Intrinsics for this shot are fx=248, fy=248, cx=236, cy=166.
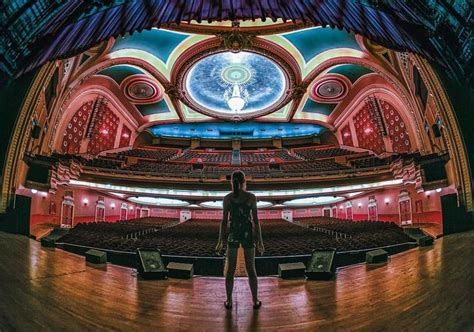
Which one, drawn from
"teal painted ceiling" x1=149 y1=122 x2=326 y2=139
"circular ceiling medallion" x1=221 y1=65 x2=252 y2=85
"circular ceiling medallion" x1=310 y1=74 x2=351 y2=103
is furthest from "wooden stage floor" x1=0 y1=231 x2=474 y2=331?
"teal painted ceiling" x1=149 y1=122 x2=326 y2=139

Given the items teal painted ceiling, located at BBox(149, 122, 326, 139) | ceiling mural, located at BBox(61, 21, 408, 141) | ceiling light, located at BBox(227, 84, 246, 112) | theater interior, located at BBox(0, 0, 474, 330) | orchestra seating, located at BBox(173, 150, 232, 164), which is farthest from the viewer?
orchestra seating, located at BBox(173, 150, 232, 164)

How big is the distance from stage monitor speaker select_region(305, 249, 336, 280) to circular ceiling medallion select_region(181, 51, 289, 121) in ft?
27.5

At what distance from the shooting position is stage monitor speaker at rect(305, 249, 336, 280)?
2801mm

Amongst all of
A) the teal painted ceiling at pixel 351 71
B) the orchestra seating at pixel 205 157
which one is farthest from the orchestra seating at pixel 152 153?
the teal painted ceiling at pixel 351 71

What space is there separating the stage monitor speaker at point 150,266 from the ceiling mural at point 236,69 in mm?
7068

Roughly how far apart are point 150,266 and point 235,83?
977 centimetres

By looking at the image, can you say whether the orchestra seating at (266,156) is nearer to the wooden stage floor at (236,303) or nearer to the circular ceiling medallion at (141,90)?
the circular ceiling medallion at (141,90)

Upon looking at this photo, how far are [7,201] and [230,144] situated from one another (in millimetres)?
15710

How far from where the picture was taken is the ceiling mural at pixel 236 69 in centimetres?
846

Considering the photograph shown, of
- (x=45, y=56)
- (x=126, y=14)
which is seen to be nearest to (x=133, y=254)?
(x=45, y=56)

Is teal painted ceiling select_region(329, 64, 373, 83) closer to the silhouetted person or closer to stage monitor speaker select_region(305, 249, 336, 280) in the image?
stage monitor speaker select_region(305, 249, 336, 280)

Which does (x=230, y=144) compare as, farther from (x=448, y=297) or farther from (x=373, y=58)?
(x=448, y=297)

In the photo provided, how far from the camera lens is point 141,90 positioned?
38.8ft

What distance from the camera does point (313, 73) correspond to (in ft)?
33.6
